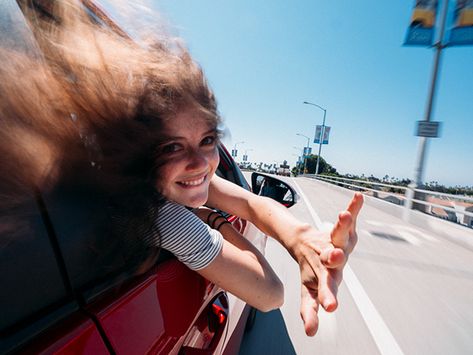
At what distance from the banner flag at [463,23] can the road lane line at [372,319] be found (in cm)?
903

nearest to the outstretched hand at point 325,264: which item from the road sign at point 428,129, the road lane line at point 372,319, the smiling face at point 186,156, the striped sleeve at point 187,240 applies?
the striped sleeve at point 187,240

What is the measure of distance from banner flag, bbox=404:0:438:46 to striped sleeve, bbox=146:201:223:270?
11723 millimetres

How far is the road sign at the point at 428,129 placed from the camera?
9547mm

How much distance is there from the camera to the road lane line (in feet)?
8.00

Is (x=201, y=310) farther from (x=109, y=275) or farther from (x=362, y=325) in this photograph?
(x=362, y=325)

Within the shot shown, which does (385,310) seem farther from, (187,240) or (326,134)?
(326,134)

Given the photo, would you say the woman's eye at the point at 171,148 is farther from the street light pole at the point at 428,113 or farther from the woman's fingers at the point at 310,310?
the street light pole at the point at 428,113

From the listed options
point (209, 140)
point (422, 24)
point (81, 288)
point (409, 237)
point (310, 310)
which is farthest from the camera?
point (422, 24)

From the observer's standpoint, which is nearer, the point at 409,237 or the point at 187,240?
the point at 187,240

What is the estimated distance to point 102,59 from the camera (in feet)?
2.96

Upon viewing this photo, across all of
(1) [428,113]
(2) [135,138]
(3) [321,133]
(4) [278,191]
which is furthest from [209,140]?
(3) [321,133]

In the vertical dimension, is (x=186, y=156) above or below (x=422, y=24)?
below

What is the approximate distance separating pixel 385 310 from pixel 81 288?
133 inches

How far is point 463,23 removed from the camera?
8523 mm
